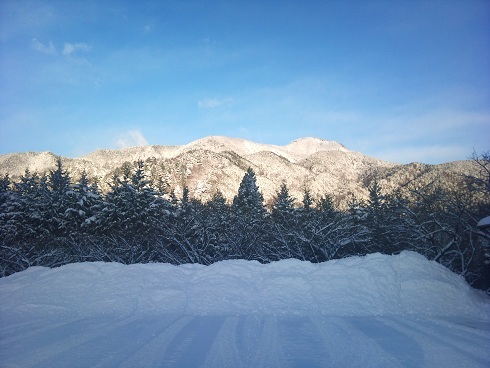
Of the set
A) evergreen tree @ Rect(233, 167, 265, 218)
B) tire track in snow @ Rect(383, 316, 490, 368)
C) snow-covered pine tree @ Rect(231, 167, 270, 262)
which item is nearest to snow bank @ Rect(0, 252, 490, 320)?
tire track in snow @ Rect(383, 316, 490, 368)

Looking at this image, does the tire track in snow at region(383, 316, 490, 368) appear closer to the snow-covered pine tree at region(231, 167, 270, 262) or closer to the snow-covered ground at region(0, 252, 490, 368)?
the snow-covered ground at region(0, 252, 490, 368)

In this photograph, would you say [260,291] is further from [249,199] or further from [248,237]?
[249,199]

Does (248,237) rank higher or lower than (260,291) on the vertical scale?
lower

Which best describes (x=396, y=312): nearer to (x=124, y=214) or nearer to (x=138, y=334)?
(x=138, y=334)

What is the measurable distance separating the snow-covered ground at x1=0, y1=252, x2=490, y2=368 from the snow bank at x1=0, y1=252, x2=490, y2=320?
0.02 m

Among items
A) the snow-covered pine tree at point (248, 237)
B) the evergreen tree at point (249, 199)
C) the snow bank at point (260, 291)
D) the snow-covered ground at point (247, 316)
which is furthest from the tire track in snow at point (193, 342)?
the evergreen tree at point (249, 199)

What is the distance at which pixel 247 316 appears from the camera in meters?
5.87

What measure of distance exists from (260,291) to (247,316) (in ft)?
3.22

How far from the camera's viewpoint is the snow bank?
19.7 ft

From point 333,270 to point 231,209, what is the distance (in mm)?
23191

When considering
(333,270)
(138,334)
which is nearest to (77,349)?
(138,334)

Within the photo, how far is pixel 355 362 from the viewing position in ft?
12.2

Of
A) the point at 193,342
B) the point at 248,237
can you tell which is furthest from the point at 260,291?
the point at 248,237

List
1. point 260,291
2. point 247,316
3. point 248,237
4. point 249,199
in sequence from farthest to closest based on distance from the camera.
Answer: point 249,199
point 248,237
point 260,291
point 247,316
